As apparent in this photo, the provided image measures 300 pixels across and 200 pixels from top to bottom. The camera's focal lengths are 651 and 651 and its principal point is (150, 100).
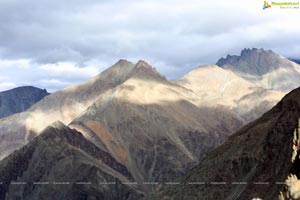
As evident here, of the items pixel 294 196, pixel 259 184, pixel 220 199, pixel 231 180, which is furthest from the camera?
pixel 231 180

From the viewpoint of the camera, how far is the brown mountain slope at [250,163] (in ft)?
513

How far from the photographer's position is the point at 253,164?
179 m

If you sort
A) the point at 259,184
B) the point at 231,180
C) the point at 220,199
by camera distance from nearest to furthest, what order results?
the point at 259,184, the point at 220,199, the point at 231,180

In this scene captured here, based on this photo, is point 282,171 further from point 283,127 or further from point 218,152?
point 218,152

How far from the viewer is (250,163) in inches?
7111

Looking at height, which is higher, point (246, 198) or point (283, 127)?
point (283, 127)

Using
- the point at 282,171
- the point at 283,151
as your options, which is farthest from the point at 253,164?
the point at 282,171

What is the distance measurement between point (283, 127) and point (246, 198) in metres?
30.5

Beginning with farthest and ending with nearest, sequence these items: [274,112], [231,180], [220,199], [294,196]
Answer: [274,112]
[231,180]
[220,199]
[294,196]

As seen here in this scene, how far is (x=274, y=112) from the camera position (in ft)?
646

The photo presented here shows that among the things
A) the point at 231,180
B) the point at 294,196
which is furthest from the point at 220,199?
the point at 294,196

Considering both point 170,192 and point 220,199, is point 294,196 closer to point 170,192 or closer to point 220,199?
point 220,199

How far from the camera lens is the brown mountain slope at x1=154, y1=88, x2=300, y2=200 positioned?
156 meters

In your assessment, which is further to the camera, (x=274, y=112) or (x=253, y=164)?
(x=274, y=112)
